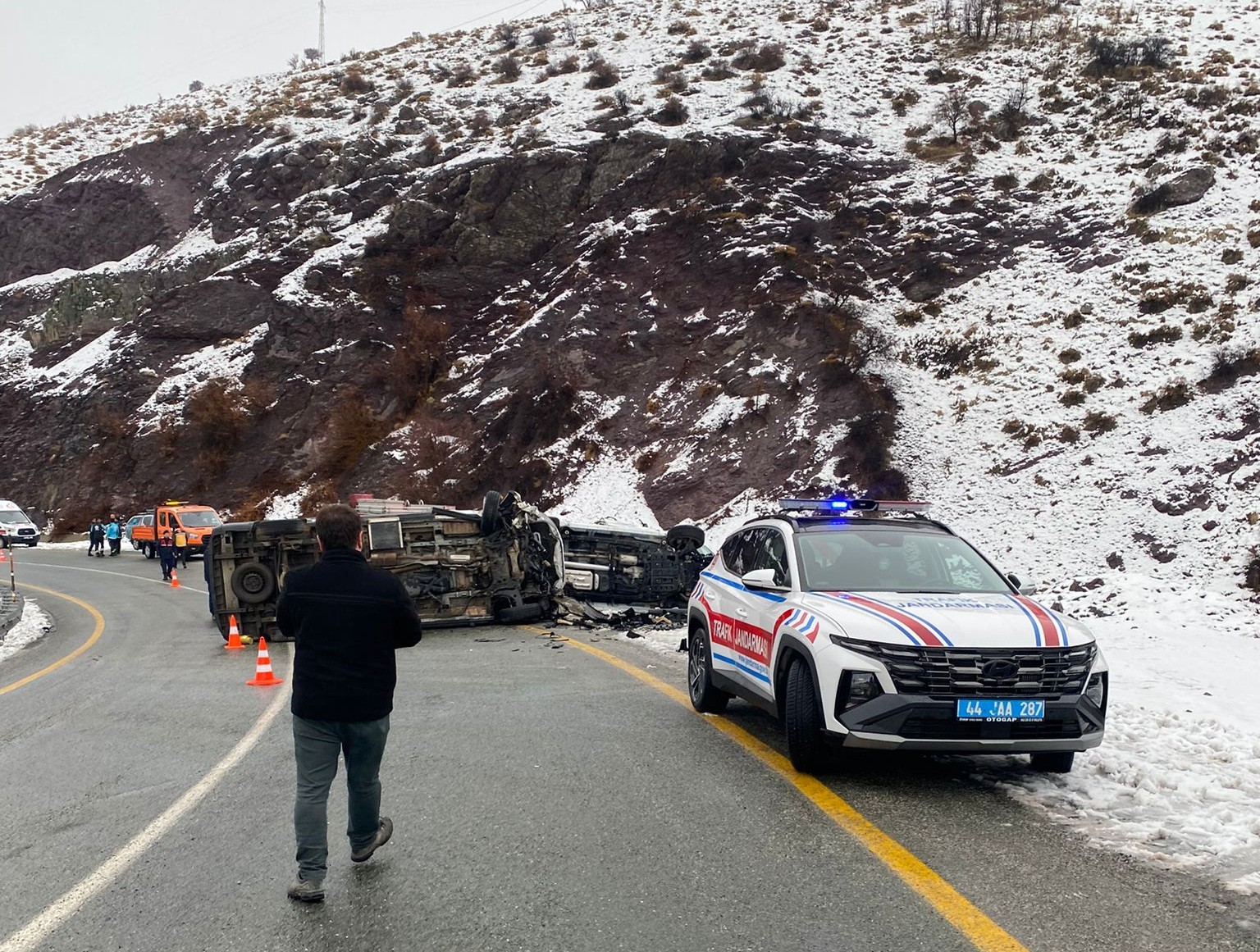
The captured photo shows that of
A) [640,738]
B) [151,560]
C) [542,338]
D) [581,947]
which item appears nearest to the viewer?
[581,947]

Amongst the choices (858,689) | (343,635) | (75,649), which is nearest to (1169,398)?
(858,689)

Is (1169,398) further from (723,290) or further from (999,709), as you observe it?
(999,709)

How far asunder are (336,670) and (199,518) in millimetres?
30289

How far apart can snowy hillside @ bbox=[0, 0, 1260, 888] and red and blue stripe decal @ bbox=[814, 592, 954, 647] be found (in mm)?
6466

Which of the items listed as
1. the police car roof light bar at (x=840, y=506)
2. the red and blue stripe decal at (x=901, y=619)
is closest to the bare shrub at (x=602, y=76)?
the police car roof light bar at (x=840, y=506)

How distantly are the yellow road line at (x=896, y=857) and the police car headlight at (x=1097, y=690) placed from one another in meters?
1.51

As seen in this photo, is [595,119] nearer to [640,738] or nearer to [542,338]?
[542,338]

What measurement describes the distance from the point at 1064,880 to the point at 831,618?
1.89 meters

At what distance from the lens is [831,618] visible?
218 inches

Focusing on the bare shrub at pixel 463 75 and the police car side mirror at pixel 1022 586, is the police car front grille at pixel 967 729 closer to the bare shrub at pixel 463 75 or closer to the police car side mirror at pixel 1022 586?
the police car side mirror at pixel 1022 586

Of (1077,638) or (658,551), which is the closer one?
(1077,638)

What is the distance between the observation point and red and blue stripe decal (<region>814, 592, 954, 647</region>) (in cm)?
514

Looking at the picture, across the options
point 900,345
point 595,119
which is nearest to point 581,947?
point 900,345

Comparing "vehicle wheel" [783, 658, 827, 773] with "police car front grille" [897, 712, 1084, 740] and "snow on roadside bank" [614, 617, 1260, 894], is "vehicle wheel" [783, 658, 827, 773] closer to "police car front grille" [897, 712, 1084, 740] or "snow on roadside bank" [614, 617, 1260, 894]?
"police car front grille" [897, 712, 1084, 740]
